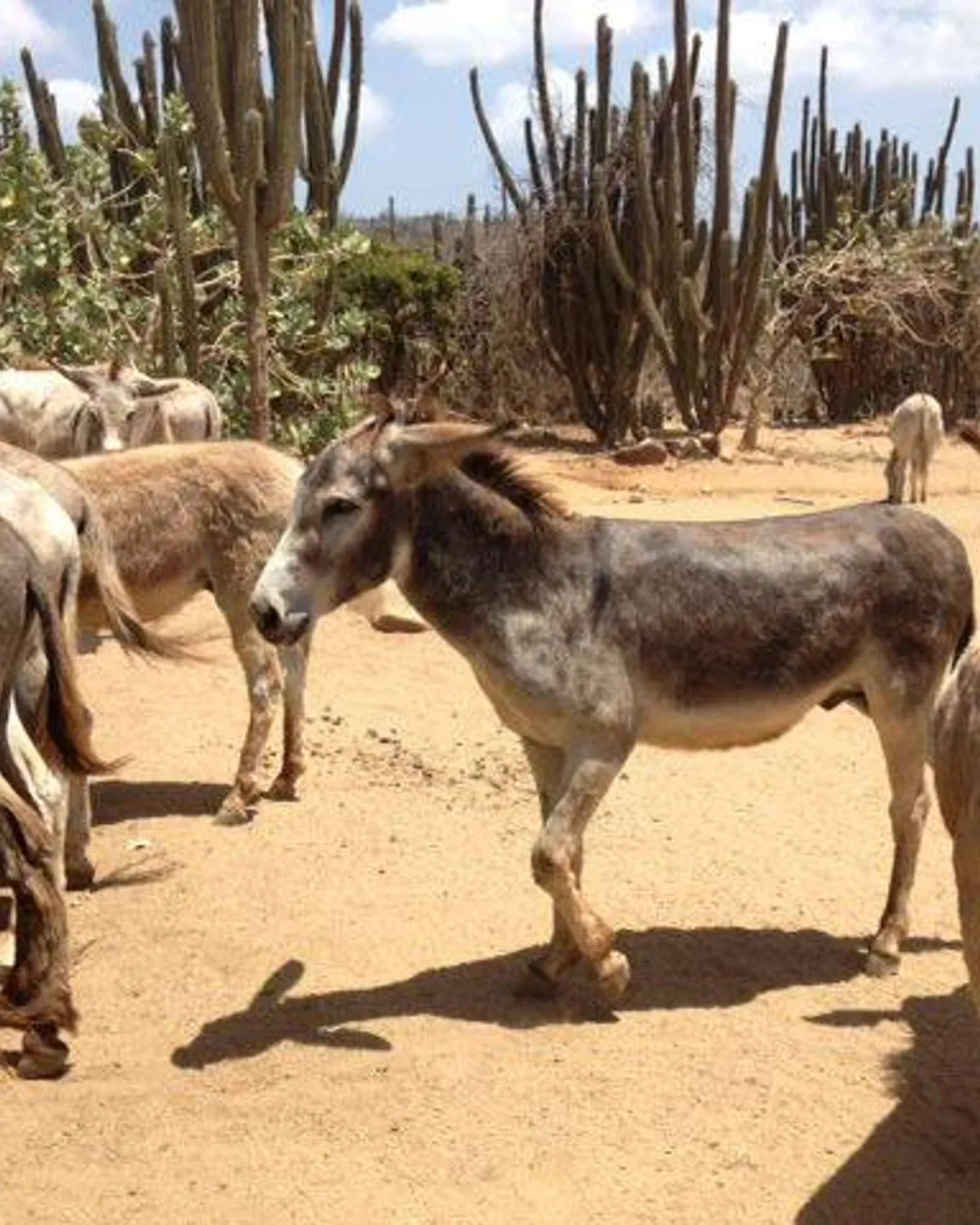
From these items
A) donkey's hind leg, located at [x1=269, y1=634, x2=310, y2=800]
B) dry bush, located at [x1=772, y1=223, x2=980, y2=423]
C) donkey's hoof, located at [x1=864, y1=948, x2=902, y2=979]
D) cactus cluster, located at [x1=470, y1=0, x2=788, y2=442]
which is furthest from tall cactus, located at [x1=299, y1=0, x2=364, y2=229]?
donkey's hoof, located at [x1=864, y1=948, x2=902, y2=979]

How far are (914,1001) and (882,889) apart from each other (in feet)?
3.56

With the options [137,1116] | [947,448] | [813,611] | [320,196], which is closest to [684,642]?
[813,611]

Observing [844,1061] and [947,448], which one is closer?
[844,1061]

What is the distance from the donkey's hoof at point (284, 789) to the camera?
6945 mm

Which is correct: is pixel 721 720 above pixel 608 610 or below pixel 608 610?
below

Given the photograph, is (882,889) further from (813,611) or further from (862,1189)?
(862,1189)

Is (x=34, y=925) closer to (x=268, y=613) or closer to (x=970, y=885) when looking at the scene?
(x=268, y=613)

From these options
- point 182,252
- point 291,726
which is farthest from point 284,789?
point 182,252

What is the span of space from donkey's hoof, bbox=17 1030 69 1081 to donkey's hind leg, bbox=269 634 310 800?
8.34ft

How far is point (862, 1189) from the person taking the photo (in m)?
3.79

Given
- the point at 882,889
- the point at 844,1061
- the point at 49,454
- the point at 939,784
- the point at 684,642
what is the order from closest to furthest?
the point at 939,784, the point at 844,1061, the point at 684,642, the point at 882,889, the point at 49,454

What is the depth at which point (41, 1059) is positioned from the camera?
14.5ft

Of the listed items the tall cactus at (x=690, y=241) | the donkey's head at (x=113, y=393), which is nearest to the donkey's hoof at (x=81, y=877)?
the donkey's head at (x=113, y=393)

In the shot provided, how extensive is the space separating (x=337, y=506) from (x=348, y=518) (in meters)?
0.05
